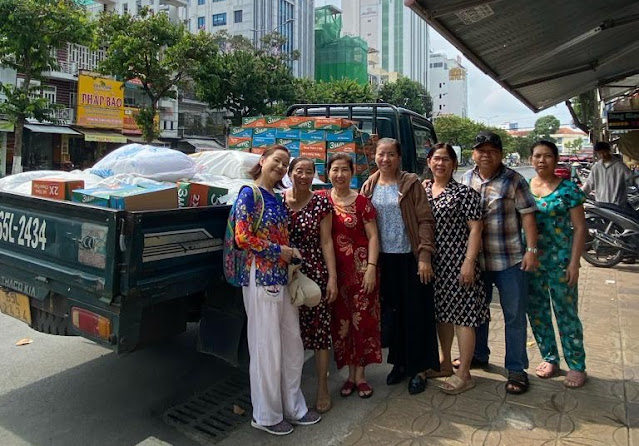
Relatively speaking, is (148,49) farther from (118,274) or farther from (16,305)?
(118,274)

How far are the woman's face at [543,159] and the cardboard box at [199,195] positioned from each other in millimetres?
1911

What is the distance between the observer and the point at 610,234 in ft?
21.5

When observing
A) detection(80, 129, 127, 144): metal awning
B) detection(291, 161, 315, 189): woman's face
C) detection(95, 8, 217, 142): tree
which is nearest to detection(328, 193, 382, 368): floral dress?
detection(291, 161, 315, 189): woman's face

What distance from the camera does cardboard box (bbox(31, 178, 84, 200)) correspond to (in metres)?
2.71

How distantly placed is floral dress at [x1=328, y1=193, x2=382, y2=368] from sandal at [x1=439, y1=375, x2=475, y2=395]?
1.57ft

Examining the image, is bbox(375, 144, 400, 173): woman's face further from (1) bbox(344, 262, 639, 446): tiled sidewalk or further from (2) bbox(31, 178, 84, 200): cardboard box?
(2) bbox(31, 178, 84, 200): cardboard box

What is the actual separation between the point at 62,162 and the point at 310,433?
957 inches

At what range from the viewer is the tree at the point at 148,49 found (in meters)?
17.2

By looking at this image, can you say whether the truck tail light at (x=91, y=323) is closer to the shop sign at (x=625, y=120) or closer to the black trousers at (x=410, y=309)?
the black trousers at (x=410, y=309)

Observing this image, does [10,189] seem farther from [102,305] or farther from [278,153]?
[278,153]

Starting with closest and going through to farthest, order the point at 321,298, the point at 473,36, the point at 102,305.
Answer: the point at 102,305 → the point at 321,298 → the point at 473,36

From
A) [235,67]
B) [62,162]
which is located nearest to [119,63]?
[62,162]

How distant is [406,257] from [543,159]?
1.03 m

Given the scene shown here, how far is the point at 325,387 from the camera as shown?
2914mm
